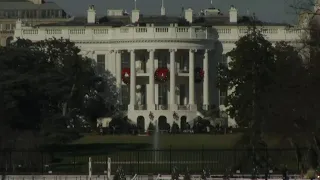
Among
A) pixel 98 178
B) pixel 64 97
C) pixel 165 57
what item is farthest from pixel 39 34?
pixel 98 178

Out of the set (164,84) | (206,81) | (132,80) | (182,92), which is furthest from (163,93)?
(206,81)

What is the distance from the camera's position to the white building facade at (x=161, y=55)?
135 meters

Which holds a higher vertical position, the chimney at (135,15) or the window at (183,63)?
the chimney at (135,15)

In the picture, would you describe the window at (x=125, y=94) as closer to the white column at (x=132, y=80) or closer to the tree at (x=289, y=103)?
the white column at (x=132, y=80)

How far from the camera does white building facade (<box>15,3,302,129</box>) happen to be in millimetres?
134625

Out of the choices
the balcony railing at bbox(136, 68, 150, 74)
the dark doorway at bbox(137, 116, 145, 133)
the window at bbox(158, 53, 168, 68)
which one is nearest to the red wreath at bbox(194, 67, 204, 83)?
the window at bbox(158, 53, 168, 68)

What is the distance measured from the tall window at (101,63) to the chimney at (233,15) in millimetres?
16069

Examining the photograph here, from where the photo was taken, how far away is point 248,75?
9562 cm

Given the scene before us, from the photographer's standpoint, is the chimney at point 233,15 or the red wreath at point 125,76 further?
the chimney at point 233,15

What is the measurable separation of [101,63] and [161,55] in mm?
7045

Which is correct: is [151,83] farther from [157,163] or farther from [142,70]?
[157,163]

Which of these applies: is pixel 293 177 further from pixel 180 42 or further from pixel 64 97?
pixel 180 42

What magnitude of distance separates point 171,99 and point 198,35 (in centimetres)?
825

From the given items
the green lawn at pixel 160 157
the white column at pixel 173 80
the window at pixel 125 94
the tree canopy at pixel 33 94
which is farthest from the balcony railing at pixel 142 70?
the green lawn at pixel 160 157
